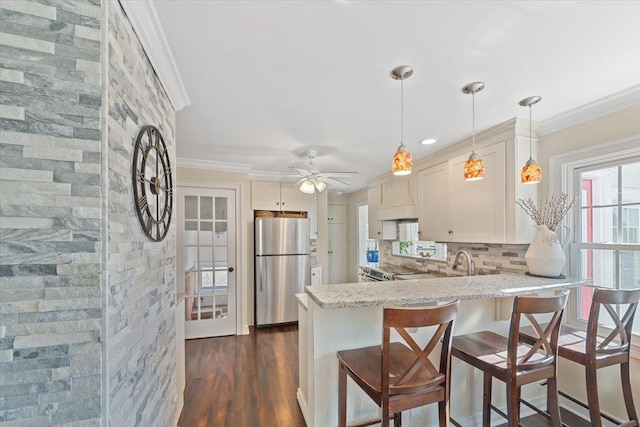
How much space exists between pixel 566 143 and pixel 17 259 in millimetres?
3397

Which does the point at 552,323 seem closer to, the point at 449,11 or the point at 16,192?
the point at 449,11

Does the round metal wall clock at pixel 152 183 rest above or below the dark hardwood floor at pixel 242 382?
above

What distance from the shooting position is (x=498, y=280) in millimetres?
2090

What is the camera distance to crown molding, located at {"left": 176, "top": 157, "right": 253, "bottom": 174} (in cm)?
370

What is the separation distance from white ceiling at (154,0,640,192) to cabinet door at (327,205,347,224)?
151 inches

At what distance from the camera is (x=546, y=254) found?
2100 mm

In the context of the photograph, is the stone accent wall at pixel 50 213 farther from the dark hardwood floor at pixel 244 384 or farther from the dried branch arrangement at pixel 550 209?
the dried branch arrangement at pixel 550 209

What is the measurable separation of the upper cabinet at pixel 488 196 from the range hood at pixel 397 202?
0.40 meters

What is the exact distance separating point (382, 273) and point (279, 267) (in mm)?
1554

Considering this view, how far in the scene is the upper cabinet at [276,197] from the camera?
4.39m

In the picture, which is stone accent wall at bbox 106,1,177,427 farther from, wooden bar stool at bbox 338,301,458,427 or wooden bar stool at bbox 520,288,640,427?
wooden bar stool at bbox 520,288,640,427

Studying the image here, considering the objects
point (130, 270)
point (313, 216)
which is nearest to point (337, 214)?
point (313, 216)

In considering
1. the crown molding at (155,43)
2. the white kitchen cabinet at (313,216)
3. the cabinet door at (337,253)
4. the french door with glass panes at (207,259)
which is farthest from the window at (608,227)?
the cabinet door at (337,253)

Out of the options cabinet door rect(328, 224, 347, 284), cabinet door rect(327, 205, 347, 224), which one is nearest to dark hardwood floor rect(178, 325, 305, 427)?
cabinet door rect(328, 224, 347, 284)
